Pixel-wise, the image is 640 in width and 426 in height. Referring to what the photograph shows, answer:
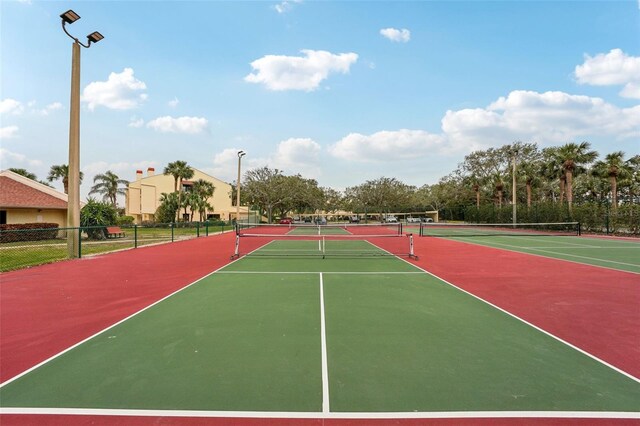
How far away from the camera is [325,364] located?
14.6 feet

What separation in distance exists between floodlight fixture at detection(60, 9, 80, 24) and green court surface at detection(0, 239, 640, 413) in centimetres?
1503

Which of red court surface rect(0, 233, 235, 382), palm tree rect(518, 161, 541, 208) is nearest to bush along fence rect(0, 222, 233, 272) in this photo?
red court surface rect(0, 233, 235, 382)

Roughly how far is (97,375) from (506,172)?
6531 centimetres

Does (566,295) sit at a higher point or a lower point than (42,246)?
lower

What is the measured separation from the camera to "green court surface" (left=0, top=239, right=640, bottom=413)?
144 inches

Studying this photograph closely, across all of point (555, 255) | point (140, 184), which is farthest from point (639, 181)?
point (140, 184)

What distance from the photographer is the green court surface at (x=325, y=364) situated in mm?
3656

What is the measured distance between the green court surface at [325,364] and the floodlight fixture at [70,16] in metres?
15.0

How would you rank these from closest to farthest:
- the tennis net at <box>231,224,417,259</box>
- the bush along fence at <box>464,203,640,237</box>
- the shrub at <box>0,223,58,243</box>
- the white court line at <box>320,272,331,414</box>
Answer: the white court line at <box>320,272,331,414</box> < the tennis net at <box>231,224,417,259</box> < the shrub at <box>0,223,58,243</box> < the bush along fence at <box>464,203,640,237</box>

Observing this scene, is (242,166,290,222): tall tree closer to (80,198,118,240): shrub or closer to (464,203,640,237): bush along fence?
(80,198,118,240): shrub

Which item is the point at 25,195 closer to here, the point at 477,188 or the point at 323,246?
the point at 323,246

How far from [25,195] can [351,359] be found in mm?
33577

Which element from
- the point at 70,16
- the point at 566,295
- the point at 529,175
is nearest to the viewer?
the point at 566,295

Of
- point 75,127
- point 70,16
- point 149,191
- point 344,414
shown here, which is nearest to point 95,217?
point 75,127
